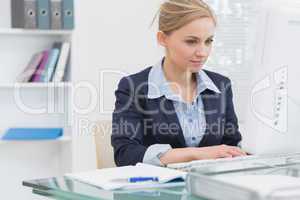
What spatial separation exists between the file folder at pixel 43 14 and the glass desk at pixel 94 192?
1.91m

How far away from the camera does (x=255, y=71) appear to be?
1.51 m

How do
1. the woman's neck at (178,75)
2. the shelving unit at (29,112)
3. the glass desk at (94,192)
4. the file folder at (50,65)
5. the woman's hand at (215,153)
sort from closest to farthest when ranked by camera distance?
the glass desk at (94,192) < the woman's hand at (215,153) < the woman's neck at (178,75) < the file folder at (50,65) < the shelving unit at (29,112)

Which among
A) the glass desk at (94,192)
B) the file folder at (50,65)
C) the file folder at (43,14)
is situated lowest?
the glass desk at (94,192)

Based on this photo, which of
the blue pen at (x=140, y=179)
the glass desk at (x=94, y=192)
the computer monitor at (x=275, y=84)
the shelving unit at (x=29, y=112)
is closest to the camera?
the glass desk at (x=94, y=192)

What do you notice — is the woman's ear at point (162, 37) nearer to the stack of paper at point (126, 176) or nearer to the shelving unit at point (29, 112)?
the stack of paper at point (126, 176)

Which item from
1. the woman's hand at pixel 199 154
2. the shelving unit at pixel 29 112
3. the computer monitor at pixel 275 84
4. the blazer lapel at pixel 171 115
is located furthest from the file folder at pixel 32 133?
the computer monitor at pixel 275 84

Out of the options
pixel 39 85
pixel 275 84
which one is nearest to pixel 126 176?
pixel 275 84

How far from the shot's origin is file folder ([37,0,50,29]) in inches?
123

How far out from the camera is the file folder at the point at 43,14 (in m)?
3.12

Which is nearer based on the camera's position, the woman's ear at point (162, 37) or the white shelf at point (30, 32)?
the woman's ear at point (162, 37)

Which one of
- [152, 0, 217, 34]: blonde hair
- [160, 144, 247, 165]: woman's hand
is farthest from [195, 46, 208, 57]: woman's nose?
[160, 144, 247, 165]: woman's hand

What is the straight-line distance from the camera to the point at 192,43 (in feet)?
6.43

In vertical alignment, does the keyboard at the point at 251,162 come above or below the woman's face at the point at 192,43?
below

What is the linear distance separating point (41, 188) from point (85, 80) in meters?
2.03
